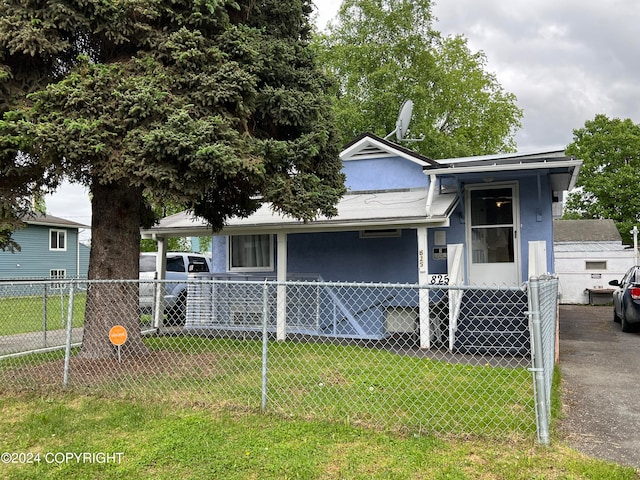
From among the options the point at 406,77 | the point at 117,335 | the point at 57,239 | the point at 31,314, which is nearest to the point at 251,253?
the point at 31,314

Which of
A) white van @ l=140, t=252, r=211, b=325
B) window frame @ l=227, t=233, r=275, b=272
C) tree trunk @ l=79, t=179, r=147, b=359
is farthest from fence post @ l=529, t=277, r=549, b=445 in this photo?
white van @ l=140, t=252, r=211, b=325

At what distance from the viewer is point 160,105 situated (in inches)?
219

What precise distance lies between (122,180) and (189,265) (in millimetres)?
7107

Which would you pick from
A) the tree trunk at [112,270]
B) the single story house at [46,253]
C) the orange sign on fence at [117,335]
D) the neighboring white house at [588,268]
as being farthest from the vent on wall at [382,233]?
the single story house at [46,253]

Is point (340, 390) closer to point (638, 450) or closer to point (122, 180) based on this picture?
point (638, 450)

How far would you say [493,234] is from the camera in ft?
32.7

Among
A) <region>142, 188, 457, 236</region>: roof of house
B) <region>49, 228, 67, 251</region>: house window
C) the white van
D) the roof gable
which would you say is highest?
the roof gable

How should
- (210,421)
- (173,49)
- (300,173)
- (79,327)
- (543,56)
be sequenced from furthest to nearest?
(543,56), (79,327), (300,173), (173,49), (210,421)

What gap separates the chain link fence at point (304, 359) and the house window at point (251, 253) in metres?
1.29

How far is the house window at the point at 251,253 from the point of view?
11555 millimetres

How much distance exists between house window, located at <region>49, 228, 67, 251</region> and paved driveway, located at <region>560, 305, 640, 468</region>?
24.2 m

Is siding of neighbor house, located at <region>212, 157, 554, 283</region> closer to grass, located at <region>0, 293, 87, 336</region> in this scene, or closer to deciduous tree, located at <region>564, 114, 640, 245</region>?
grass, located at <region>0, 293, 87, 336</region>

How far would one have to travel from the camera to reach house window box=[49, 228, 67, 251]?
25.4 meters

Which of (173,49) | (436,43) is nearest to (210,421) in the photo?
Answer: (173,49)
